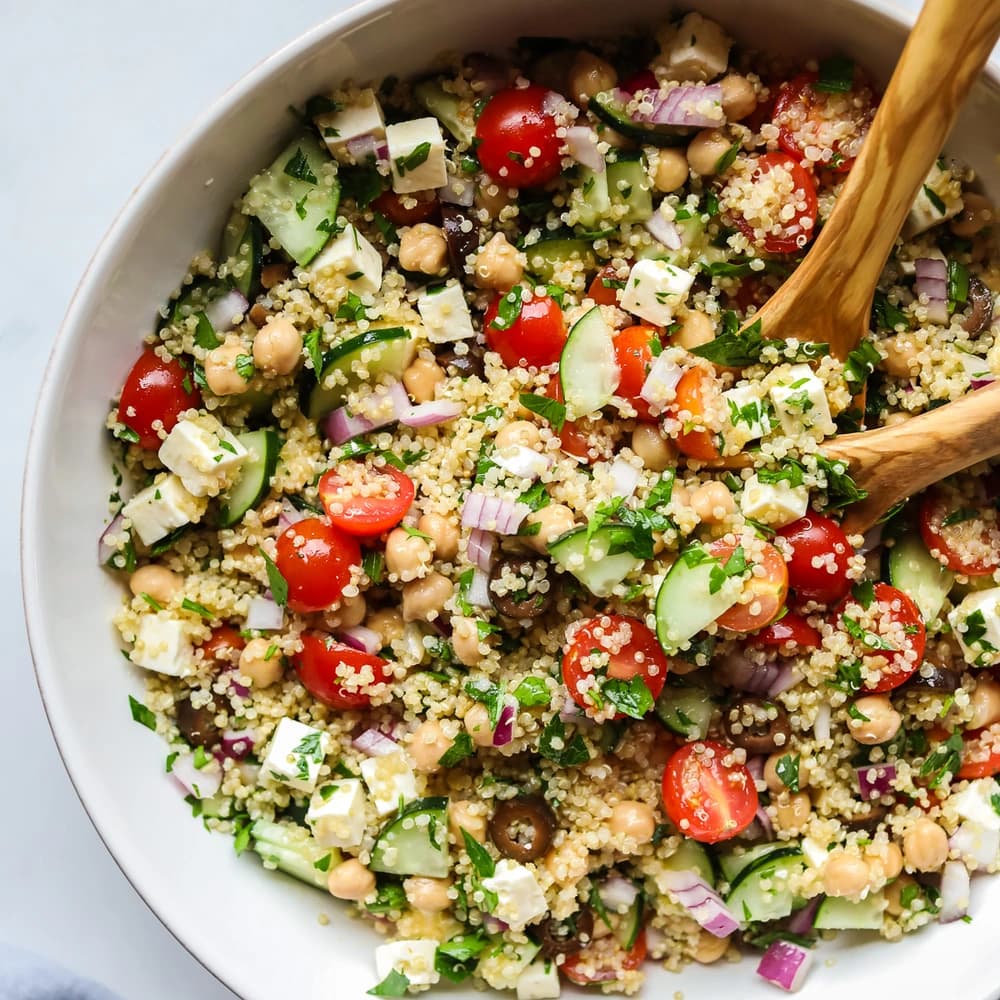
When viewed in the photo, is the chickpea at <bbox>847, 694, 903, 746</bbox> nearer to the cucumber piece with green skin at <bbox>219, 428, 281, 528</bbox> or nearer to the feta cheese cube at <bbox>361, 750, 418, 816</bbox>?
the feta cheese cube at <bbox>361, 750, 418, 816</bbox>

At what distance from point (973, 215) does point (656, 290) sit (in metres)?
0.72

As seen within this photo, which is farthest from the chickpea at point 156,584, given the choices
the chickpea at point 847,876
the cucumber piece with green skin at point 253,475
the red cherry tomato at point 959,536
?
the red cherry tomato at point 959,536

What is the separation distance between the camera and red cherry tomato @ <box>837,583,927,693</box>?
2.14 m

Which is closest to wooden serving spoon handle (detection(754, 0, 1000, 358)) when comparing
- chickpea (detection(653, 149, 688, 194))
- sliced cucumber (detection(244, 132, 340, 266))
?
chickpea (detection(653, 149, 688, 194))

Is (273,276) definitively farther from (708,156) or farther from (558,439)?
(708,156)

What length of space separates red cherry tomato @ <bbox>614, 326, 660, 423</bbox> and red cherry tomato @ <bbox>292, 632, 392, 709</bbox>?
0.75 metres

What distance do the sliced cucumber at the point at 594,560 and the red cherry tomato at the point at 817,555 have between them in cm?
32

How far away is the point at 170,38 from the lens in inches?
98.3

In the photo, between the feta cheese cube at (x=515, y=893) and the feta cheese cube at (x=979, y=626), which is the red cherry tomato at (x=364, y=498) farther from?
the feta cheese cube at (x=979, y=626)

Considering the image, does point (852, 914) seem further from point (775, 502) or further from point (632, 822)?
point (775, 502)

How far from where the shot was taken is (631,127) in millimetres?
2178

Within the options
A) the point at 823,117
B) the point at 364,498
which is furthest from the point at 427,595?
the point at 823,117

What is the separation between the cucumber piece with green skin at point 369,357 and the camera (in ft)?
7.08

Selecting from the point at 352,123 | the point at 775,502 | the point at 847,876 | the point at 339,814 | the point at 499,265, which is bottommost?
the point at 339,814
